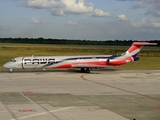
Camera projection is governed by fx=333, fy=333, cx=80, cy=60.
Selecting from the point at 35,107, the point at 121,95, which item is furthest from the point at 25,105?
the point at 121,95

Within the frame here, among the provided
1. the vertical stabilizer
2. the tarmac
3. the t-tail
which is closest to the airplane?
the t-tail

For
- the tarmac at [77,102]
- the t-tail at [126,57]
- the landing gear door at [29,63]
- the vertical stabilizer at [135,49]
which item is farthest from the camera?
the vertical stabilizer at [135,49]

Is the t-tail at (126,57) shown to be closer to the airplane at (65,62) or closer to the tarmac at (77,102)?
the airplane at (65,62)

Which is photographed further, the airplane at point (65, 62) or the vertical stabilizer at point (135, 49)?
the vertical stabilizer at point (135, 49)

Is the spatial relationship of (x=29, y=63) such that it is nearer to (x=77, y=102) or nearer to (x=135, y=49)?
(x=135, y=49)

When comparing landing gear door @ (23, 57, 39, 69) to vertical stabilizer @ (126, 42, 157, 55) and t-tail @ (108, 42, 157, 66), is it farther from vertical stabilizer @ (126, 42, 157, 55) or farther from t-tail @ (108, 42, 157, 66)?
vertical stabilizer @ (126, 42, 157, 55)

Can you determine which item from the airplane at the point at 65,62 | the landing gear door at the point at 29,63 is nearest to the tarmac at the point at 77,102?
the landing gear door at the point at 29,63

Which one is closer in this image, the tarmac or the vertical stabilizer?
the tarmac

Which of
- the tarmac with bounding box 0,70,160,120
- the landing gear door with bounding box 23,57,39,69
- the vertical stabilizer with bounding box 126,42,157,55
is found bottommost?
the tarmac with bounding box 0,70,160,120

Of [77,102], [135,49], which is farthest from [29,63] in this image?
[77,102]

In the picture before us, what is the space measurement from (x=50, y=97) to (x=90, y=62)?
2413cm

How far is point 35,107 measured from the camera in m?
22.6

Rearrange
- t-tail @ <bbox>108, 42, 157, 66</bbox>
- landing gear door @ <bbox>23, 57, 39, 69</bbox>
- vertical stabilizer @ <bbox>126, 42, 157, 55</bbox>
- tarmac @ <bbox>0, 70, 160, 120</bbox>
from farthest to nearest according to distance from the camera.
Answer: vertical stabilizer @ <bbox>126, 42, 157, 55</bbox> → t-tail @ <bbox>108, 42, 157, 66</bbox> → landing gear door @ <bbox>23, 57, 39, 69</bbox> → tarmac @ <bbox>0, 70, 160, 120</bbox>

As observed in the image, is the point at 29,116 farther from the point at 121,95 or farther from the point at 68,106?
the point at 121,95
